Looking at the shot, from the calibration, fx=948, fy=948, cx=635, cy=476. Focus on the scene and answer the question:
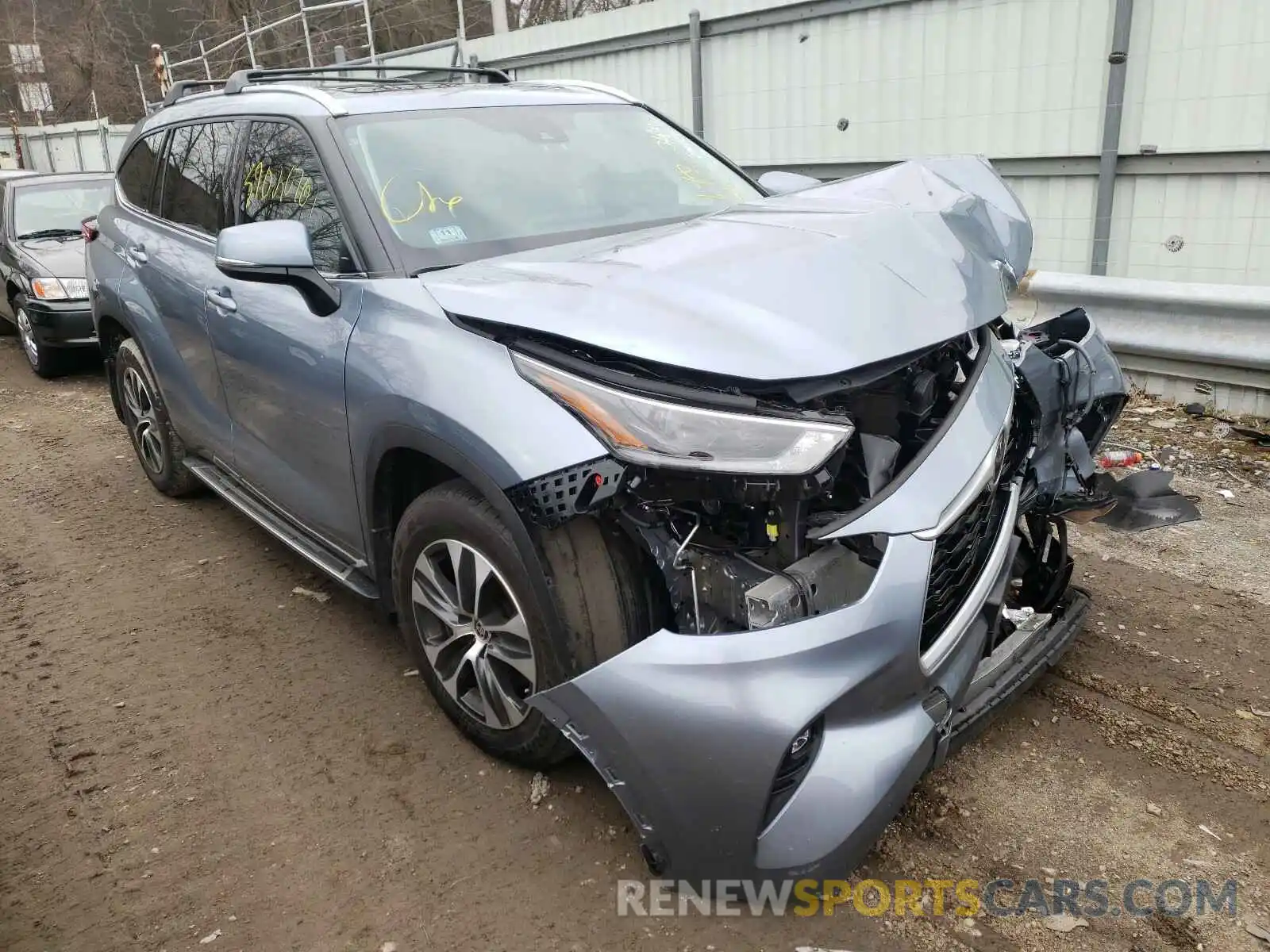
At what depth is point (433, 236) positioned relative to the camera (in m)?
2.96

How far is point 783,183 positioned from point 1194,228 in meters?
3.29

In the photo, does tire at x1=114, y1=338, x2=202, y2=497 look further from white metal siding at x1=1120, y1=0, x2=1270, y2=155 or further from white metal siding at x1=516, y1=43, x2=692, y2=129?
white metal siding at x1=1120, y1=0, x2=1270, y2=155

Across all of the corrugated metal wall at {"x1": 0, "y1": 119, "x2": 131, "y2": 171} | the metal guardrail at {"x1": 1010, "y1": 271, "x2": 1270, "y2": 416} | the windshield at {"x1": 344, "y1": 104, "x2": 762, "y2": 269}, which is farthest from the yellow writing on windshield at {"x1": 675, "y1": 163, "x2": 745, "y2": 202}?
the corrugated metal wall at {"x1": 0, "y1": 119, "x2": 131, "y2": 171}

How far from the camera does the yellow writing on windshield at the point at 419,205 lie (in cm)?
298

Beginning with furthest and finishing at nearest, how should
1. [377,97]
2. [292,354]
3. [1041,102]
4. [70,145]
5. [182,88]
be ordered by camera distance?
[70,145]
[1041,102]
[182,88]
[377,97]
[292,354]

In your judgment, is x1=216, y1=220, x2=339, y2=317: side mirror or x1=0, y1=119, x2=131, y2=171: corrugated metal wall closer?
x1=216, y1=220, x2=339, y2=317: side mirror

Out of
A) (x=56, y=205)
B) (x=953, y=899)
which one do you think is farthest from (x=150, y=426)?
(x=56, y=205)

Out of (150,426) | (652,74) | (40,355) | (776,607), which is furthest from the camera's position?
(652,74)

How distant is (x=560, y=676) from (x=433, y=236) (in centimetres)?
147

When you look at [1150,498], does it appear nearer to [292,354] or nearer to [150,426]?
[292,354]

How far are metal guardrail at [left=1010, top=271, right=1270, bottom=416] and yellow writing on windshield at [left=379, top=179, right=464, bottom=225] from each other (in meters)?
3.41

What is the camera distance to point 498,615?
2.55m

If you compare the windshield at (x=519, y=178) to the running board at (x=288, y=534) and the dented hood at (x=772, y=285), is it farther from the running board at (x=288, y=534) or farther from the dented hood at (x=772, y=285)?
the running board at (x=288, y=534)

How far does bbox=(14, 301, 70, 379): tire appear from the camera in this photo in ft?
27.6
